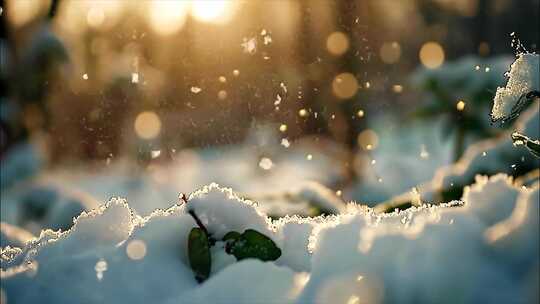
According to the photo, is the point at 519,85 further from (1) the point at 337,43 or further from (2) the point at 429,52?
(2) the point at 429,52

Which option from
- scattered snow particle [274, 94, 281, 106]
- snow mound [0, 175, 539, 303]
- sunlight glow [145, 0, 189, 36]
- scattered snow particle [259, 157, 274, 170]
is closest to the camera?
snow mound [0, 175, 539, 303]

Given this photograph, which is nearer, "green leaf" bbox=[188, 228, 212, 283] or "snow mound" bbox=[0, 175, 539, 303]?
"snow mound" bbox=[0, 175, 539, 303]

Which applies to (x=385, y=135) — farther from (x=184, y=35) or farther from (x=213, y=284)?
(x=213, y=284)

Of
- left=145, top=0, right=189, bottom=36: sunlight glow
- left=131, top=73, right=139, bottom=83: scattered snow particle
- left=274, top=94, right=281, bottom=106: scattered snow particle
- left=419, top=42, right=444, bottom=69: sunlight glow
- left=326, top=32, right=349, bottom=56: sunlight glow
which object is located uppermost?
left=419, top=42, right=444, bottom=69: sunlight glow

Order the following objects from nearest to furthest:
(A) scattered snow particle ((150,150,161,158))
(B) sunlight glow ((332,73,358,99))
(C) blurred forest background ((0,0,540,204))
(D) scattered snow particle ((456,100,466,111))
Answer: (D) scattered snow particle ((456,100,466,111)) < (C) blurred forest background ((0,0,540,204)) < (B) sunlight glow ((332,73,358,99)) < (A) scattered snow particle ((150,150,161,158))

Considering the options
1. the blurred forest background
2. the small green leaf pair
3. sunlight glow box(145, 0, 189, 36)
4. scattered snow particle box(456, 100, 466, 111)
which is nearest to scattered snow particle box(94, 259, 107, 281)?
the small green leaf pair

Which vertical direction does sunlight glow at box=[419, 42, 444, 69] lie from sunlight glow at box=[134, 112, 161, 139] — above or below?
above

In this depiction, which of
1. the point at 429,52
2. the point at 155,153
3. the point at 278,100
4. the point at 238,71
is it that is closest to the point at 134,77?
the point at 155,153

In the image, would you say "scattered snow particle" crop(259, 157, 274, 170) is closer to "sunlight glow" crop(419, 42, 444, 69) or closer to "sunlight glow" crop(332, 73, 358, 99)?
"sunlight glow" crop(419, 42, 444, 69)
